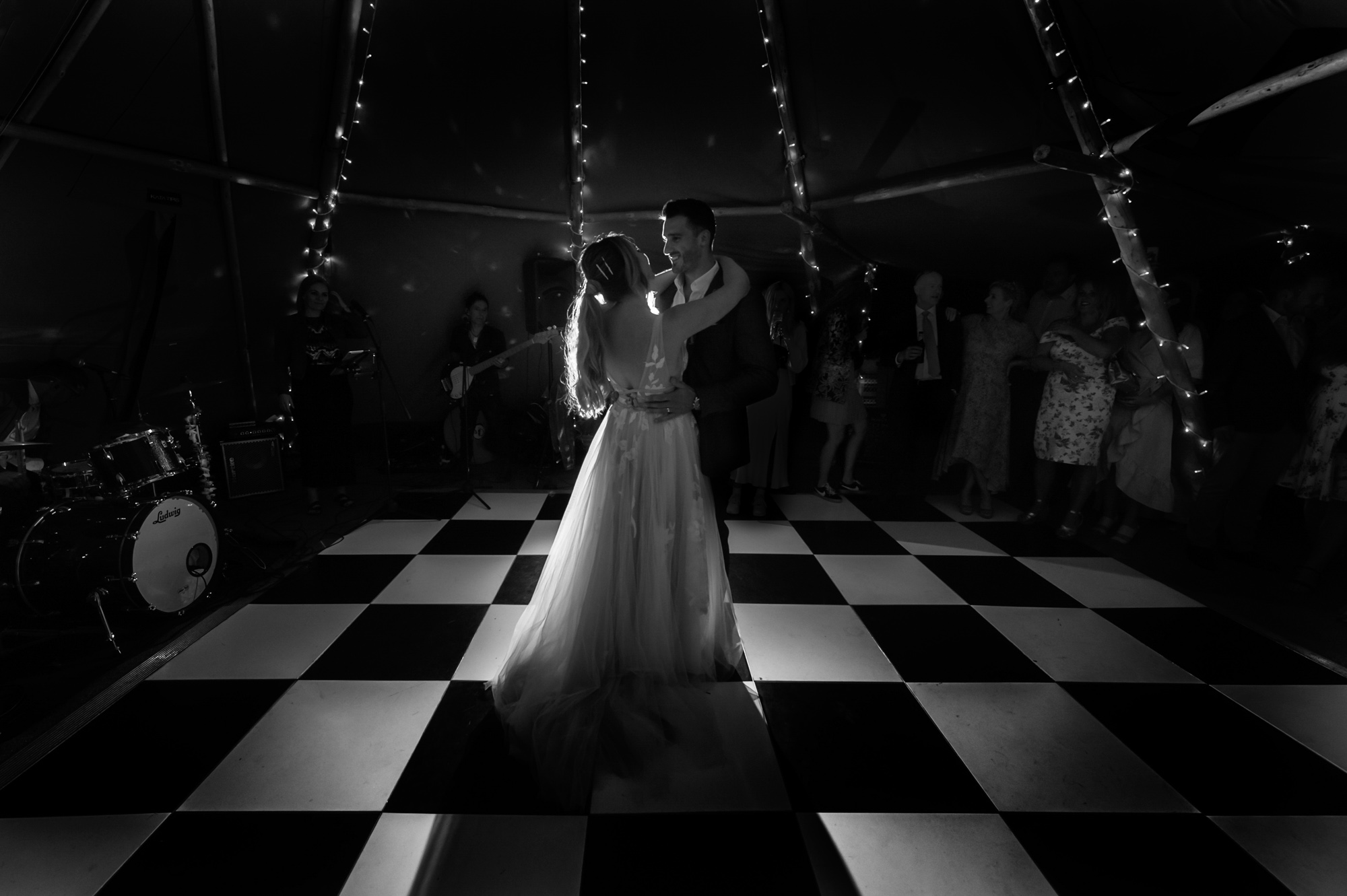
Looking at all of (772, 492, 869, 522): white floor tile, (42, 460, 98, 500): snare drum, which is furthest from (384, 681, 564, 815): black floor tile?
(772, 492, 869, 522): white floor tile

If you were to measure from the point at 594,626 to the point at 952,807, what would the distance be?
91cm

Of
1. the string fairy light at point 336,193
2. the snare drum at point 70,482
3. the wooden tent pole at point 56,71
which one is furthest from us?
the string fairy light at point 336,193

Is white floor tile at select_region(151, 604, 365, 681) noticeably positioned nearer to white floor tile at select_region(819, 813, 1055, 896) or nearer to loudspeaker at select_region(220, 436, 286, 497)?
white floor tile at select_region(819, 813, 1055, 896)

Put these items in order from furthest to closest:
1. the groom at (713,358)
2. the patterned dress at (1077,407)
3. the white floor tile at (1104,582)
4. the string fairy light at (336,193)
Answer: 1. the string fairy light at (336,193)
2. the patterned dress at (1077,407)
3. the white floor tile at (1104,582)
4. the groom at (713,358)

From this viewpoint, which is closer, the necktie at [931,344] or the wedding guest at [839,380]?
the necktie at [931,344]

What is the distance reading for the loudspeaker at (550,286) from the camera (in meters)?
4.93

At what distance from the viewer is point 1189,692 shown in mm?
1723

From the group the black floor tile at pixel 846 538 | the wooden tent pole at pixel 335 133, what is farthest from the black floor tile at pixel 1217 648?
the wooden tent pole at pixel 335 133

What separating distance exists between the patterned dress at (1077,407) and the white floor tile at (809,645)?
1.70m

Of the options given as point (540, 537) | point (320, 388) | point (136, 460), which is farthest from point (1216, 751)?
point (320, 388)

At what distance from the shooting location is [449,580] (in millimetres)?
2420

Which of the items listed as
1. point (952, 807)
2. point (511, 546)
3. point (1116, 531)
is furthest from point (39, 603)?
point (1116, 531)

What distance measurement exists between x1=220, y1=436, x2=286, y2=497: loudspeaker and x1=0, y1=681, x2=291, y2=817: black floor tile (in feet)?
7.14

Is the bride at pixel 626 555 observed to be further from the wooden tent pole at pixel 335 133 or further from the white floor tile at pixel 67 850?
the wooden tent pole at pixel 335 133
